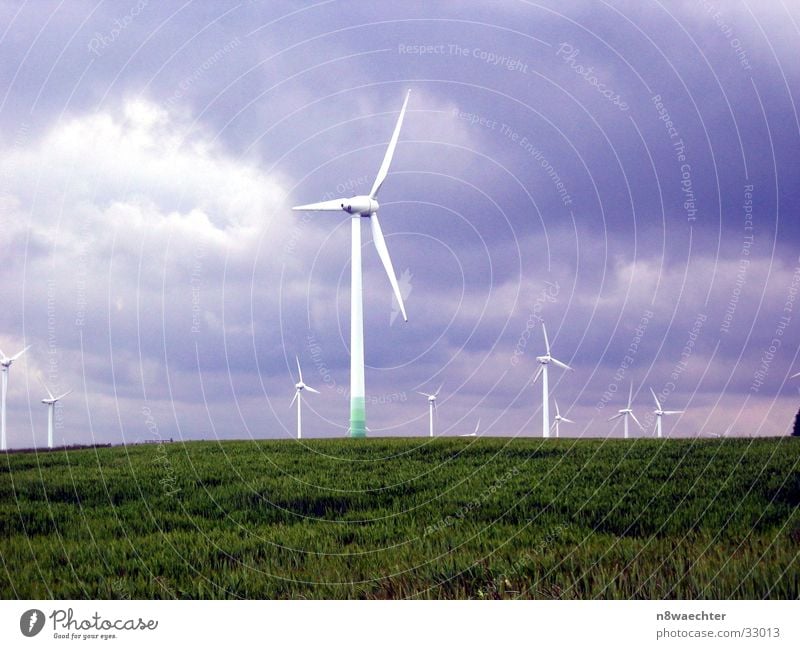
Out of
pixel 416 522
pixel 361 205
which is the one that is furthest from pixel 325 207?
pixel 416 522

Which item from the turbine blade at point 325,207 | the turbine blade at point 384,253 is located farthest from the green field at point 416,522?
the turbine blade at point 325,207

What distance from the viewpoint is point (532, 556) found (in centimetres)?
1258

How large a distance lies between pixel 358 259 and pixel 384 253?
165 centimetres

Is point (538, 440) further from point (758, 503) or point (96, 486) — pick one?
point (96, 486)

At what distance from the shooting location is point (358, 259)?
38.7 m

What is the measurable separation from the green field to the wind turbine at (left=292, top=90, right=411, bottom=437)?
39.1ft

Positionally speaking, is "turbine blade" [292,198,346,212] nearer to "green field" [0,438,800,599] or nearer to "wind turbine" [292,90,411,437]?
"wind turbine" [292,90,411,437]

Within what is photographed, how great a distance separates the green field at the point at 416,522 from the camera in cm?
1173

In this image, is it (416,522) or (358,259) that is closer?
(416,522)

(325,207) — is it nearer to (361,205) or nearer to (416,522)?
(361,205)

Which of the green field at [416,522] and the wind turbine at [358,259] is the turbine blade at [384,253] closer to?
the wind turbine at [358,259]

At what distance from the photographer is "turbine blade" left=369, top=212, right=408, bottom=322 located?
3619 centimetres

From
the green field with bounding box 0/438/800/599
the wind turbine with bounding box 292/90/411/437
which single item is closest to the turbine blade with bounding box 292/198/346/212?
the wind turbine with bounding box 292/90/411/437
